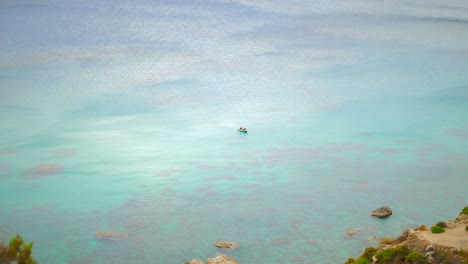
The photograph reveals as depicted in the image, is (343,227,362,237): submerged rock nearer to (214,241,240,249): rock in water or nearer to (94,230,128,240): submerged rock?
(214,241,240,249): rock in water

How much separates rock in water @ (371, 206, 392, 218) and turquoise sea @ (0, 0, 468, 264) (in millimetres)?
474

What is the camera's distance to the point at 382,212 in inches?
1441

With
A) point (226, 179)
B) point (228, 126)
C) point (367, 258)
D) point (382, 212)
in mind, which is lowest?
point (367, 258)

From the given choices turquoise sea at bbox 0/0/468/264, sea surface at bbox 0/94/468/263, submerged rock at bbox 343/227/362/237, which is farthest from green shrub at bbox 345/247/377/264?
submerged rock at bbox 343/227/362/237

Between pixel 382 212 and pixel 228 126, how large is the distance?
25.9 m

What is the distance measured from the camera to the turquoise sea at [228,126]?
36406 mm

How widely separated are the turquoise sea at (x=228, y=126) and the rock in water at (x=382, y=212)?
18.7 inches

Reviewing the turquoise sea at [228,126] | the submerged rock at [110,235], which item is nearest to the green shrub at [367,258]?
the turquoise sea at [228,126]

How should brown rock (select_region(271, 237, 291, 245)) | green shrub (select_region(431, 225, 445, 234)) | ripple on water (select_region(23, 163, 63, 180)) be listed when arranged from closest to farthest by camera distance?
1. green shrub (select_region(431, 225, 445, 234))
2. brown rock (select_region(271, 237, 291, 245))
3. ripple on water (select_region(23, 163, 63, 180))

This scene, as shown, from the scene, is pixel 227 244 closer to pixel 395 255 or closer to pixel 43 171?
pixel 395 255

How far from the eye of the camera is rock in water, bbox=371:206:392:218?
1436 inches

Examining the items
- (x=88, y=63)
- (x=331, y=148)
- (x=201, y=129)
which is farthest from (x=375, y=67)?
(x=88, y=63)

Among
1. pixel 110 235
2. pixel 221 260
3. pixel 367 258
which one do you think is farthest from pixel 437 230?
pixel 110 235

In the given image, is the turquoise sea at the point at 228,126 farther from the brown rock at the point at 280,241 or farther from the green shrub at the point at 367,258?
the green shrub at the point at 367,258
